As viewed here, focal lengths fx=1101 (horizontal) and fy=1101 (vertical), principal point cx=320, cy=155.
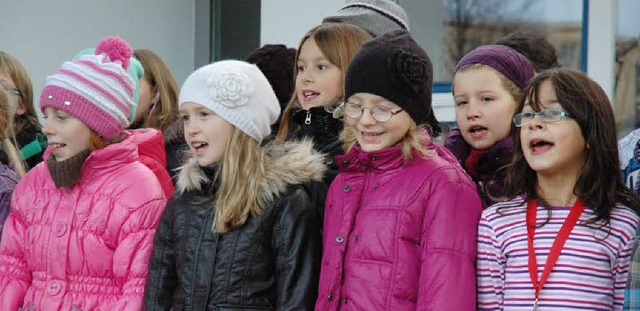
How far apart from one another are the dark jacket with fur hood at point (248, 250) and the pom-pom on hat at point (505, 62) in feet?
2.60

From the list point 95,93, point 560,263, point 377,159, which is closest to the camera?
point 560,263

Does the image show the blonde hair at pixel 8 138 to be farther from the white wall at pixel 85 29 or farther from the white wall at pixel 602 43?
the white wall at pixel 602 43

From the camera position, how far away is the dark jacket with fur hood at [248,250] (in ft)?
14.2

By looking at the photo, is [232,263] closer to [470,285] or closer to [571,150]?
[470,285]

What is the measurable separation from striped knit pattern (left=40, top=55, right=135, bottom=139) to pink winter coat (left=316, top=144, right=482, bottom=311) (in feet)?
4.36

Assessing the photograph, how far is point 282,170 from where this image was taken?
14.9 ft

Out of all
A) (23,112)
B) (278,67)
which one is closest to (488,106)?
(278,67)

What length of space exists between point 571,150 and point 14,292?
2.56 metres

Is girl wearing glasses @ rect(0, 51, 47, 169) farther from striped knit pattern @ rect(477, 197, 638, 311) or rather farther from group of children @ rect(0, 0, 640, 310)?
striped knit pattern @ rect(477, 197, 638, 311)

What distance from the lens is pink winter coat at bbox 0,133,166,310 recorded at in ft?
15.5

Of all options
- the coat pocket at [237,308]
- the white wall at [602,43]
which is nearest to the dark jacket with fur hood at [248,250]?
the coat pocket at [237,308]

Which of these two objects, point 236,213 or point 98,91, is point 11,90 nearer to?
point 98,91

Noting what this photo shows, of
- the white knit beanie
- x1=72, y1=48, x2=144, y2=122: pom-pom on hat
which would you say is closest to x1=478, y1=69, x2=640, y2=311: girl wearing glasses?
the white knit beanie

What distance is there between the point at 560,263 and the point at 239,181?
138cm
